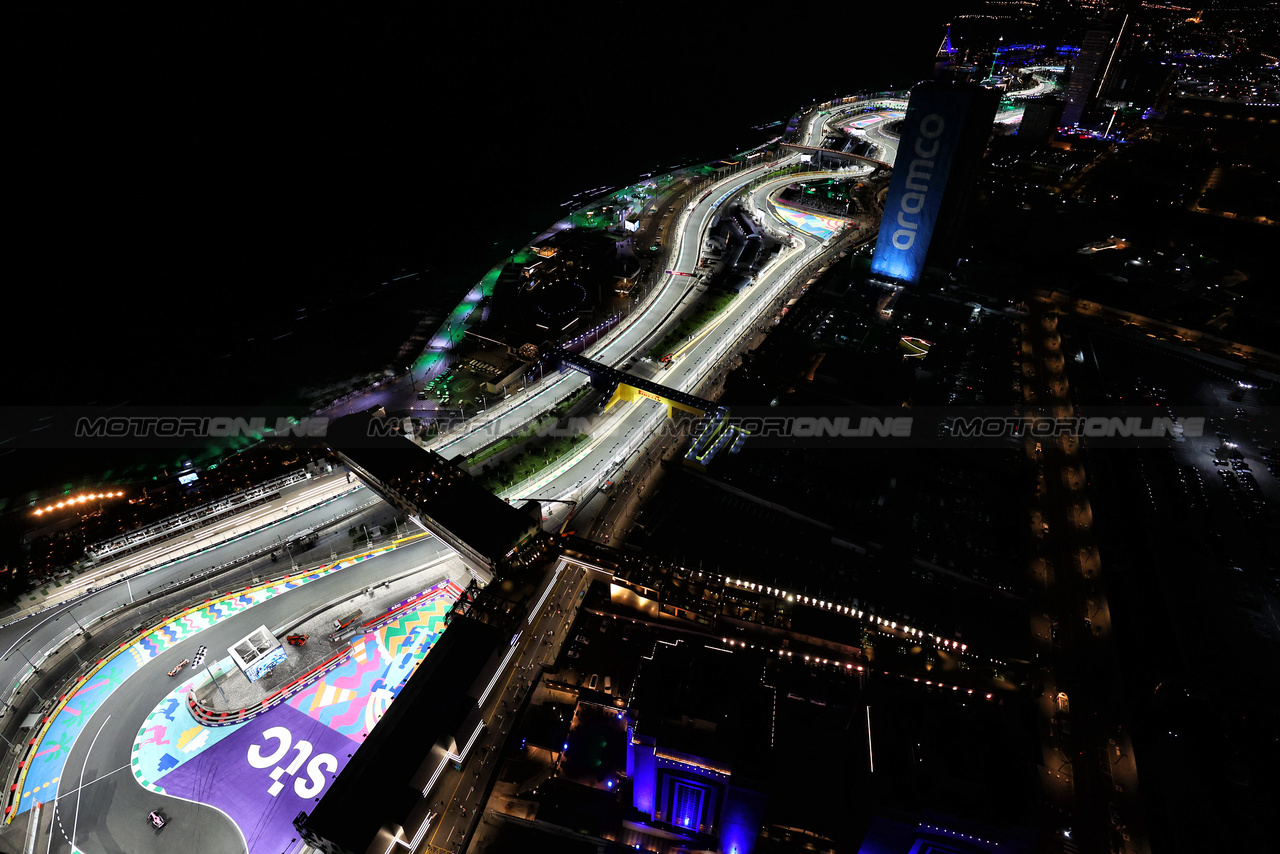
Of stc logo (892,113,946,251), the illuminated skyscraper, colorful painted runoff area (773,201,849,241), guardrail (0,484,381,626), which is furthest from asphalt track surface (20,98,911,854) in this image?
the illuminated skyscraper

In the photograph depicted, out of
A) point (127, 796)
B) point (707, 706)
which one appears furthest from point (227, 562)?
point (707, 706)

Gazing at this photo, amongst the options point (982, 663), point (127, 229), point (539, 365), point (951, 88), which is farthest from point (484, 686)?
point (951, 88)

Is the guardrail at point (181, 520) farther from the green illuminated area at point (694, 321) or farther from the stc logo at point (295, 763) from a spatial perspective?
the green illuminated area at point (694, 321)

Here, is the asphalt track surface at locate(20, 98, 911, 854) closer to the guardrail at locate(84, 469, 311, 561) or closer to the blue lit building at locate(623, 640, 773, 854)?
the guardrail at locate(84, 469, 311, 561)

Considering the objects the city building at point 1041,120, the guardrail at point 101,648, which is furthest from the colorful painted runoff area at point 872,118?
the guardrail at point 101,648

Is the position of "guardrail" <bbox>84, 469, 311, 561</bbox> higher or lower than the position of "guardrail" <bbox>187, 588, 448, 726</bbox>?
higher

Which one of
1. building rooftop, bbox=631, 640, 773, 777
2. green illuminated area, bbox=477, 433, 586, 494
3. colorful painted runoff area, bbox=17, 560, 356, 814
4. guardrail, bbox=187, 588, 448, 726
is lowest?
green illuminated area, bbox=477, 433, 586, 494
